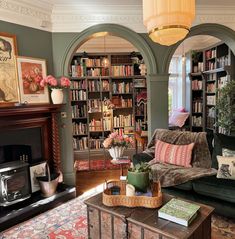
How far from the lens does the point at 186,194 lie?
2.91 m

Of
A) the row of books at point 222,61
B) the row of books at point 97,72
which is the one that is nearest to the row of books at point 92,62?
the row of books at point 97,72

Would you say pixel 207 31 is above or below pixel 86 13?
below

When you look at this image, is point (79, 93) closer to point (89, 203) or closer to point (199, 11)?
point (199, 11)

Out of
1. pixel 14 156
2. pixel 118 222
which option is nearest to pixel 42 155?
pixel 14 156

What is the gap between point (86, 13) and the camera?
364 cm

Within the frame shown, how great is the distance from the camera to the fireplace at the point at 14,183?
275cm

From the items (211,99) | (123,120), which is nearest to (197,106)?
(211,99)

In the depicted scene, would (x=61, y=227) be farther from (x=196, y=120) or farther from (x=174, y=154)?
(x=196, y=120)

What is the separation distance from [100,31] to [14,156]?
2296 millimetres

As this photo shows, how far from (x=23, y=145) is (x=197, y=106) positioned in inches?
171

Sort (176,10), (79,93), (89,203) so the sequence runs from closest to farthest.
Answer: (176,10) < (89,203) < (79,93)

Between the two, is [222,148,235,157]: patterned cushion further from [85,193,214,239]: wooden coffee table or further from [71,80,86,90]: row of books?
[71,80,86,90]: row of books

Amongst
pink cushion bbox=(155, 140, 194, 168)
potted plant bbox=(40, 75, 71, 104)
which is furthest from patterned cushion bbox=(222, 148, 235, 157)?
potted plant bbox=(40, 75, 71, 104)

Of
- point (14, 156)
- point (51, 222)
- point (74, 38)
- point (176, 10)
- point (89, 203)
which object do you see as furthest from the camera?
point (74, 38)
